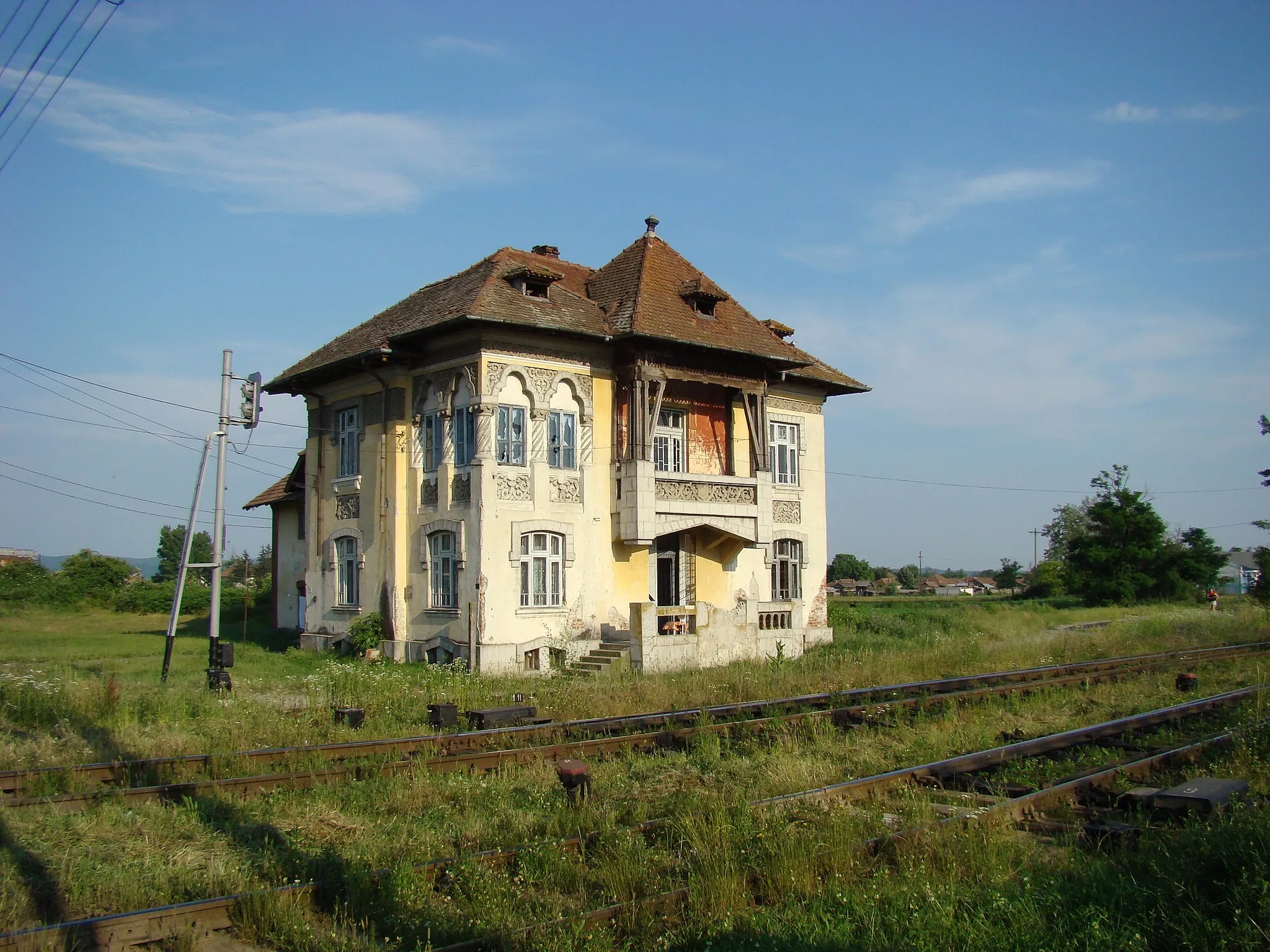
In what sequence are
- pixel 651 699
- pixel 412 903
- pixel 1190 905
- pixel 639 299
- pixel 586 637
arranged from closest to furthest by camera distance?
pixel 1190 905, pixel 412 903, pixel 651 699, pixel 586 637, pixel 639 299

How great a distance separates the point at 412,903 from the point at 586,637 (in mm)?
16088

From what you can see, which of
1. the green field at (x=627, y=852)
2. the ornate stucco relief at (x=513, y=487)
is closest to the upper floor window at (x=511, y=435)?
the ornate stucco relief at (x=513, y=487)

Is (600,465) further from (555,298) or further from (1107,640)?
(1107,640)

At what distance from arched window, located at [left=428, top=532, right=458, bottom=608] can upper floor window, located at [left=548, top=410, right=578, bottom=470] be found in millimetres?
2847

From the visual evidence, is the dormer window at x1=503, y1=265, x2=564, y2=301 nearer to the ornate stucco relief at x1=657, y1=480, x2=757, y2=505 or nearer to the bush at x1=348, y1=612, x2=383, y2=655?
the ornate stucco relief at x1=657, y1=480, x2=757, y2=505

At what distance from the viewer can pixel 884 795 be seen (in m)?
8.45

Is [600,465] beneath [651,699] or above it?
above

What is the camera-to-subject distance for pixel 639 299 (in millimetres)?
23344

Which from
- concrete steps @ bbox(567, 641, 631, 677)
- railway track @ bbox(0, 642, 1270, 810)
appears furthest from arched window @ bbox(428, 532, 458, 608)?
railway track @ bbox(0, 642, 1270, 810)

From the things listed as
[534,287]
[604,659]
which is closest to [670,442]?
[534,287]

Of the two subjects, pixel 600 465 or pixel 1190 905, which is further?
pixel 600 465

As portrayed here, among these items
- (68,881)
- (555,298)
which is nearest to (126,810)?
(68,881)

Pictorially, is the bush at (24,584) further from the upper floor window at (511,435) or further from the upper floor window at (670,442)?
the upper floor window at (670,442)

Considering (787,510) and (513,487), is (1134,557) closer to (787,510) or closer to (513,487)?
(787,510)
